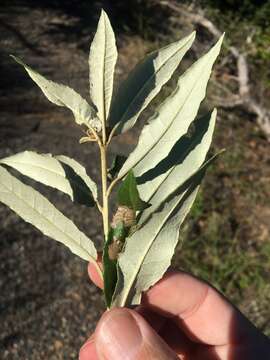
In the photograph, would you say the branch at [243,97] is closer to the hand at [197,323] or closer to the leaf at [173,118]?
the hand at [197,323]

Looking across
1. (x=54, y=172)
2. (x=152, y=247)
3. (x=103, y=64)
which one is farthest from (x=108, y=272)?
(x=103, y=64)

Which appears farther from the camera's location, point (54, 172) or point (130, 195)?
point (54, 172)

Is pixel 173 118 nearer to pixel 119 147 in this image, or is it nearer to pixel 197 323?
pixel 197 323

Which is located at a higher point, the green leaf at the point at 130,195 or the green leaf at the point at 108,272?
the green leaf at the point at 130,195

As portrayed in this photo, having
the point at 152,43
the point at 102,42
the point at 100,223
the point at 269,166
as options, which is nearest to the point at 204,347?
the point at 102,42

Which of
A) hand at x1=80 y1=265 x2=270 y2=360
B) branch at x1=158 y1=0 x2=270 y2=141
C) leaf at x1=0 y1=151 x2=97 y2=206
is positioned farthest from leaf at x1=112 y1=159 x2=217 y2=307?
branch at x1=158 y1=0 x2=270 y2=141

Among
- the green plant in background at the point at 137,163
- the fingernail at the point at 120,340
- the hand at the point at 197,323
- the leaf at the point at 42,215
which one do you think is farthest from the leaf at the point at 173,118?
the hand at the point at 197,323

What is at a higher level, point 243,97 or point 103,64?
point 103,64
